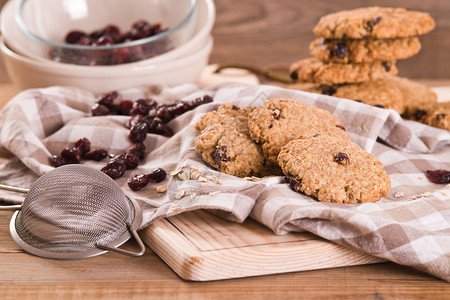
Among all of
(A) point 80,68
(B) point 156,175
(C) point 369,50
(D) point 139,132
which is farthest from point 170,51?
(B) point 156,175

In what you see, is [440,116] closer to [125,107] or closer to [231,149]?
[231,149]

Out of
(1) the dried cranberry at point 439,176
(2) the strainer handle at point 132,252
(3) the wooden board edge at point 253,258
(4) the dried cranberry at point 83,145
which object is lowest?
(1) the dried cranberry at point 439,176

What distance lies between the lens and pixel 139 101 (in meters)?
2.56

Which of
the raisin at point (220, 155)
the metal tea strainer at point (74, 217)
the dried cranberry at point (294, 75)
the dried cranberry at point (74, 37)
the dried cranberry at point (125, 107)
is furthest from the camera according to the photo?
the dried cranberry at point (74, 37)

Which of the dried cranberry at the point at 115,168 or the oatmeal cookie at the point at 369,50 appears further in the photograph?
the oatmeal cookie at the point at 369,50

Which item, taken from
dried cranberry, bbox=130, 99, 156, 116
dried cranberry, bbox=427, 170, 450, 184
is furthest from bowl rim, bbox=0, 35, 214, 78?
dried cranberry, bbox=427, 170, 450, 184

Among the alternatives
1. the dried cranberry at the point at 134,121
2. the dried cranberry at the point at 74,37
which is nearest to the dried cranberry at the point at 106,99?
the dried cranberry at the point at 134,121

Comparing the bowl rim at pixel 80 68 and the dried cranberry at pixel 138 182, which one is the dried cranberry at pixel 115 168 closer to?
the dried cranberry at pixel 138 182

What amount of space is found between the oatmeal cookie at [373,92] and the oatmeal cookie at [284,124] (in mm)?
473

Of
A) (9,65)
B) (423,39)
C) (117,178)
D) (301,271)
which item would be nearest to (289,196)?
(301,271)

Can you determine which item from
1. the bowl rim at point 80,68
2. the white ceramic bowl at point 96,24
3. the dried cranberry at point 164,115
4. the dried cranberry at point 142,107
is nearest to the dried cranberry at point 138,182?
the dried cranberry at point 164,115

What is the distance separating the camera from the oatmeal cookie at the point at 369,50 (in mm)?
2475

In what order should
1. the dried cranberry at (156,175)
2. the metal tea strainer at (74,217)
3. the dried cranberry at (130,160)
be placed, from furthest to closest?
the dried cranberry at (130,160), the dried cranberry at (156,175), the metal tea strainer at (74,217)

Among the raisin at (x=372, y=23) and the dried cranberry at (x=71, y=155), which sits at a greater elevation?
the raisin at (x=372, y=23)
